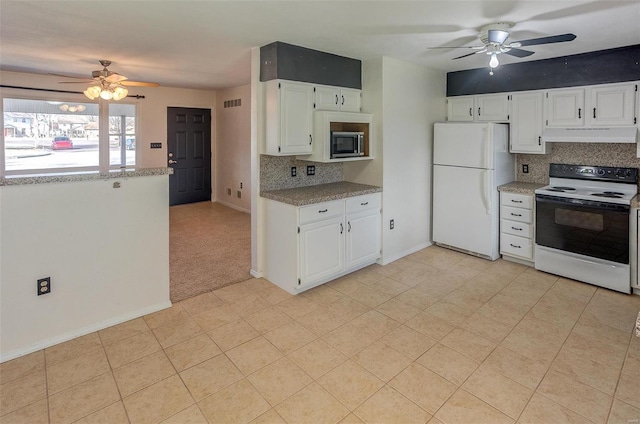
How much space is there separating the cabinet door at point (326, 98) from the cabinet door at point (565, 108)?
7.62 feet

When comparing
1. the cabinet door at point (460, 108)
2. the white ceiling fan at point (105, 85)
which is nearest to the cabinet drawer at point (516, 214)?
the cabinet door at point (460, 108)

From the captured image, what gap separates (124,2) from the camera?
247 cm

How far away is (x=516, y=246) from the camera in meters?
4.27

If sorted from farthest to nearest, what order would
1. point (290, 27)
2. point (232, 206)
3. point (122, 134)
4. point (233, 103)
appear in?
point (232, 206) < point (233, 103) < point (122, 134) < point (290, 27)

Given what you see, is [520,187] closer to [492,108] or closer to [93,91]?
[492,108]

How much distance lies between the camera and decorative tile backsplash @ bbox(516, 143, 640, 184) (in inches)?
150

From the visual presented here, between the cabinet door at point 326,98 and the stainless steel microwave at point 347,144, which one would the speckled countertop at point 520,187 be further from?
the cabinet door at point 326,98

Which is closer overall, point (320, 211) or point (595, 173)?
point (320, 211)

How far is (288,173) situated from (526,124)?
110 inches

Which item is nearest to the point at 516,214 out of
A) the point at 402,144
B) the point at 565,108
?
the point at 565,108

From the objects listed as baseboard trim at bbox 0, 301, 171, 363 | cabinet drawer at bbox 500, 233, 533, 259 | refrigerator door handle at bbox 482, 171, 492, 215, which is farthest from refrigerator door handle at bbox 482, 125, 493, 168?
baseboard trim at bbox 0, 301, 171, 363

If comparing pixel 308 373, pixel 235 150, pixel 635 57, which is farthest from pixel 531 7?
pixel 235 150

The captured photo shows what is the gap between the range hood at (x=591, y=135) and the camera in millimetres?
3520

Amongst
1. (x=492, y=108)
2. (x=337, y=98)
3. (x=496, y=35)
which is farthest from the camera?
(x=492, y=108)
